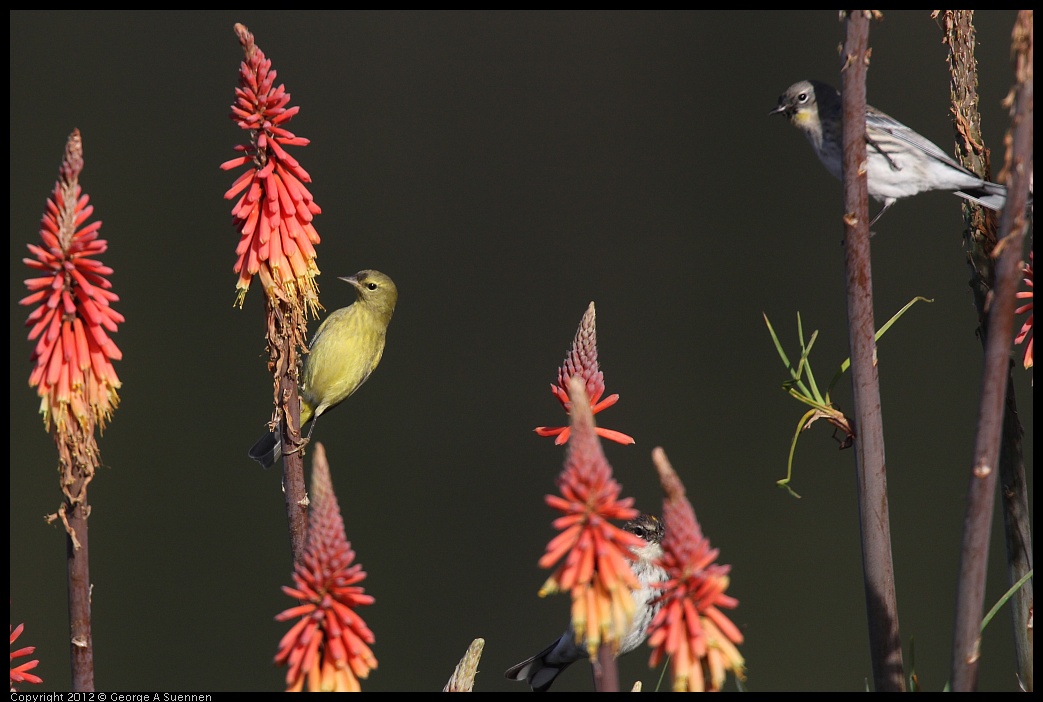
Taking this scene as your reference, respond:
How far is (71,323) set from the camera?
1178 millimetres

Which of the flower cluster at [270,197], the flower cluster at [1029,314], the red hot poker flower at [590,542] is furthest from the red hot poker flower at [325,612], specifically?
the flower cluster at [1029,314]

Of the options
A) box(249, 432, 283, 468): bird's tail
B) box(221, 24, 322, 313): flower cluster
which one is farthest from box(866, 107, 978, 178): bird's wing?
box(249, 432, 283, 468): bird's tail

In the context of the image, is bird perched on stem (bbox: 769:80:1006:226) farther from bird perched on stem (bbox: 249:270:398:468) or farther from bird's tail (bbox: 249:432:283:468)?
bird's tail (bbox: 249:432:283:468)

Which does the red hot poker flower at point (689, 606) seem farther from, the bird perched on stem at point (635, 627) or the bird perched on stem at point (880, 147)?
the bird perched on stem at point (635, 627)

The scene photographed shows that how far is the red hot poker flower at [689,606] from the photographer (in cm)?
89

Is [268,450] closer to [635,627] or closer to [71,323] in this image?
[635,627]

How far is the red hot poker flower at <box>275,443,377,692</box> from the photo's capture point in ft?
3.12

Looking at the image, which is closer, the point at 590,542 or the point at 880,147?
the point at 590,542

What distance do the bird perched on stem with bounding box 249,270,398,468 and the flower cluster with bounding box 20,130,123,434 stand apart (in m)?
1.87

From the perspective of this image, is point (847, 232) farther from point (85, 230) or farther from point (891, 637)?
point (85, 230)

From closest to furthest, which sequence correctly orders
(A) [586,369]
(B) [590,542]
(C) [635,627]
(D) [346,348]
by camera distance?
(B) [590,542] < (A) [586,369] < (C) [635,627] < (D) [346,348]

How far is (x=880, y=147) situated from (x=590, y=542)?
55.4 inches

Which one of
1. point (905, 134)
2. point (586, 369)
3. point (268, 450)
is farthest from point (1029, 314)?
point (268, 450)

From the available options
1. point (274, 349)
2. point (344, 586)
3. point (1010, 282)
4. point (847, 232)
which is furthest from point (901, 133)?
point (344, 586)
